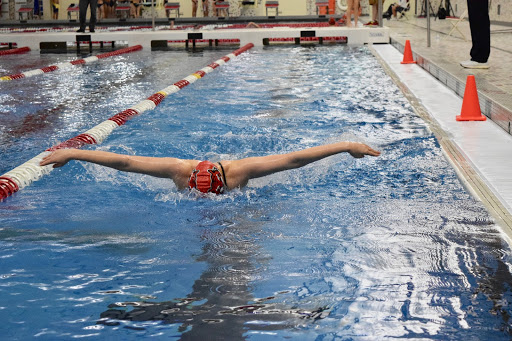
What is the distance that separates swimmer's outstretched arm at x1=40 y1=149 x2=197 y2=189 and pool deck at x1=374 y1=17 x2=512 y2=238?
1548 millimetres

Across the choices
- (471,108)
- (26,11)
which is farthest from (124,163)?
(26,11)

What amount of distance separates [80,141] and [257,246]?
2.43 meters

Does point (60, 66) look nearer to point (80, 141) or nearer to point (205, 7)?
point (80, 141)

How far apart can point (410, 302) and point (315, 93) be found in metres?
5.28

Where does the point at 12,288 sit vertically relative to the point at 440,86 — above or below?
below

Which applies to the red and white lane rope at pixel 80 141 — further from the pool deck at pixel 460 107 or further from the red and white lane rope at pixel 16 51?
the red and white lane rope at pixel 16 51

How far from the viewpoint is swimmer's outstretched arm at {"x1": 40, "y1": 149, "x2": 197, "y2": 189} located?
3.16 m

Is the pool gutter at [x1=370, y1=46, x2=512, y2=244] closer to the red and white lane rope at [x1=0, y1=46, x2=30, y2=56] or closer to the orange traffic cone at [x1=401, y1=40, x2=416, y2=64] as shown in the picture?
the orange traffic cone at [x1=401, y1=40, x2=416, y2=64]

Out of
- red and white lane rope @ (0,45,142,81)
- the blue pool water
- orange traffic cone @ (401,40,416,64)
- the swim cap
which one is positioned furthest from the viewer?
orange traffic cone @ (401,40,416,64)

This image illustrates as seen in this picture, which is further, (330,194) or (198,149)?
(198,149)

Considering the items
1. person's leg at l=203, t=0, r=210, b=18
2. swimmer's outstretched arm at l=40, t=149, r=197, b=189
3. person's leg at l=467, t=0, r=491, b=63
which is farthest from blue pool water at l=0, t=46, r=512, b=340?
person's leg at l=203, t=0, r=210, b=18

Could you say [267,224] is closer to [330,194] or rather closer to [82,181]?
[330,194]

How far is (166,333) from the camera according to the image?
2176 mm

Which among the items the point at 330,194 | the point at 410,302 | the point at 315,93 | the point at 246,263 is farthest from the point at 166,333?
the point at 315,93
